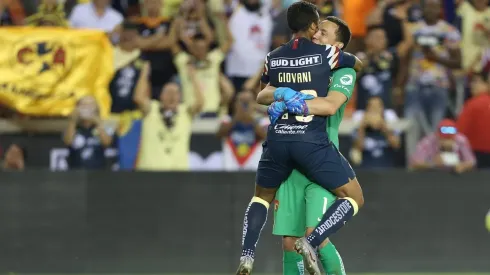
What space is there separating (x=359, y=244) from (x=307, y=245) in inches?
186

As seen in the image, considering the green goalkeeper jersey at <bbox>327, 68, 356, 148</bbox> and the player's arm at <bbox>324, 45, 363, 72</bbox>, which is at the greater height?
the player's arm at <bbox>324, 45, 363, 72</bbox>

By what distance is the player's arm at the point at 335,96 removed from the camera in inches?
321

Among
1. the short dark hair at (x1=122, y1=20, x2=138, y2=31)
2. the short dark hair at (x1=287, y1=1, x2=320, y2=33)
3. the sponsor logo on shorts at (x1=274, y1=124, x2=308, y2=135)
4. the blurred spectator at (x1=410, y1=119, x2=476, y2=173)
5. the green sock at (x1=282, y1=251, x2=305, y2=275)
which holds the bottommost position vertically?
the green sock at (x1=282, y1=251, x2=305, y2=275)

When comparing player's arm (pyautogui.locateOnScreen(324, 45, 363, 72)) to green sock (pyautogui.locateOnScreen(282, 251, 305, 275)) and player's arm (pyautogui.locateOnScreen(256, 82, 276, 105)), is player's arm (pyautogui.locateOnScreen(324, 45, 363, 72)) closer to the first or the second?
player's arm (pyautogui.locateOnScreen(256, 82, 276, 105))

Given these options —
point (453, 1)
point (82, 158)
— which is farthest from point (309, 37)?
point (453, 1)

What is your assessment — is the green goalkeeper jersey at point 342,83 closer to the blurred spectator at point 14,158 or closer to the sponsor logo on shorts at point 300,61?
the sponsor logo on shorts at point 300,61

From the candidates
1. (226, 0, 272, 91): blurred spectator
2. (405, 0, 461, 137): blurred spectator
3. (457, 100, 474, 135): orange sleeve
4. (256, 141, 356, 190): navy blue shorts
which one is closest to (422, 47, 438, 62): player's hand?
(405, 0, 461, 137): blurred spectator

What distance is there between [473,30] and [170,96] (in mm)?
4296

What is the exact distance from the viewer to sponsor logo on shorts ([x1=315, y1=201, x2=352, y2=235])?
820 centimetres

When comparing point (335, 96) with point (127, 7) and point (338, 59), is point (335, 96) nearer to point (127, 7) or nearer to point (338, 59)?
point (338, 59)

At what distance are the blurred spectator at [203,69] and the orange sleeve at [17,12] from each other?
75.1 inches

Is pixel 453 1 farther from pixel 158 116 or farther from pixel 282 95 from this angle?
pixel 282 95

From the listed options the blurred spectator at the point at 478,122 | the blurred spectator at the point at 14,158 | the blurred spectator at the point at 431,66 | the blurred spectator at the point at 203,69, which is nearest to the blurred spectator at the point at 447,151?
the blurred spectator at the point at 478,122

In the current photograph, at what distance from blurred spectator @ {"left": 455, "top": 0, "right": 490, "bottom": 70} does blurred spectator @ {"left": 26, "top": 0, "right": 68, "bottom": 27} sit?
16.9 ft
